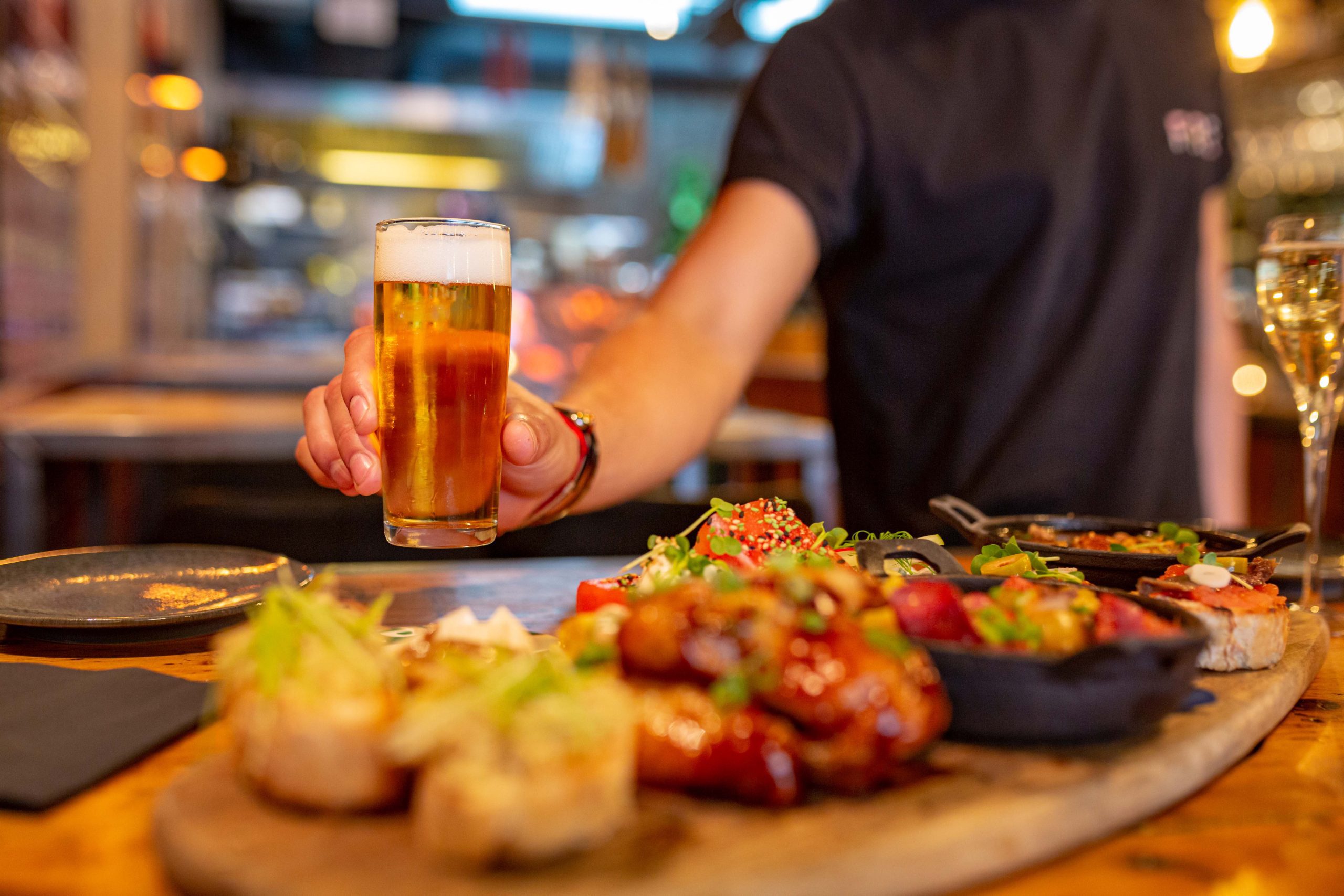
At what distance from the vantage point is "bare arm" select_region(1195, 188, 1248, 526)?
2.68 meters

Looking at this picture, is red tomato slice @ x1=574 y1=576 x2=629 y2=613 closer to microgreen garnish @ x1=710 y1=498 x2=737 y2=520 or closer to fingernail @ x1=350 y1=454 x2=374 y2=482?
microgreen garnish @ x1=710 y1=498 x2=737 y2=520

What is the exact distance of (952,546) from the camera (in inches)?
74.9

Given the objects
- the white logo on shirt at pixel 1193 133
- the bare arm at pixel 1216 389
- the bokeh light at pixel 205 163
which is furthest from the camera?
the bokeh light at pixel 205 163

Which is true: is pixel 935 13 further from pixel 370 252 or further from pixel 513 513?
pixel 370 252

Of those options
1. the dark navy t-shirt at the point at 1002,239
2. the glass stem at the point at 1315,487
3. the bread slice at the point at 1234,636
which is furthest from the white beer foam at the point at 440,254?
the dark navy t-shirt at the point at 1002,239

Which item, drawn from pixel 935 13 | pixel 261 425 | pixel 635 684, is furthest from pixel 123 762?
pixel 261 425

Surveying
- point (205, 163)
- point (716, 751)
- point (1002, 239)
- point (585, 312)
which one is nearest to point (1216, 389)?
point (1002, 239)

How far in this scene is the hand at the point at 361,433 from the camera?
129cm

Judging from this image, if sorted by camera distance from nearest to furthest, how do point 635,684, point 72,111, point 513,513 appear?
point 635,684 < point 513,513 < point 72,111

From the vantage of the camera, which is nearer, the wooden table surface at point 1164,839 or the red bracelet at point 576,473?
the wooden table surface at point 1164,839

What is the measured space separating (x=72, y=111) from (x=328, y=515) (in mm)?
5214

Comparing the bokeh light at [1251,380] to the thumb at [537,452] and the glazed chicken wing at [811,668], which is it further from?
the glazed chicken wing at [811,668]

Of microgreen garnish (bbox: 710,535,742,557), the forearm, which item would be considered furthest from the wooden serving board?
the forearm

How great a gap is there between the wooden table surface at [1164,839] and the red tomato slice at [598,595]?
Result: 0.35m
